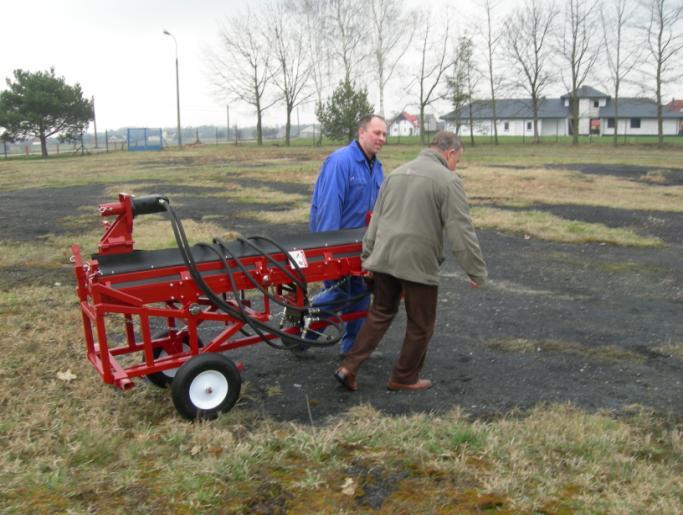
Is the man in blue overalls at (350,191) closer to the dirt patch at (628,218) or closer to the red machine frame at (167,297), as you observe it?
the red machine frame at (167,297)

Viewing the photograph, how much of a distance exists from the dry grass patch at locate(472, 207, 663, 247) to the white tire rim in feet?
25.1

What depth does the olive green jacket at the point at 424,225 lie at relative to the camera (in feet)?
15.0

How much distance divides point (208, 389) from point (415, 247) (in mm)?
1640

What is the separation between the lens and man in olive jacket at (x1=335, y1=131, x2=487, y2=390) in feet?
15.0

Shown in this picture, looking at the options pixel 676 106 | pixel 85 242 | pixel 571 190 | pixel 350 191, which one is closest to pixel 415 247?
pixel 350 191

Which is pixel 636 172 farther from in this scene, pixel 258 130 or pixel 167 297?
pixel 258 130

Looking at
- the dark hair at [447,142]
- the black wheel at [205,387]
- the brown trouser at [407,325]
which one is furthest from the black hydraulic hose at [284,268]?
the dark hair at [447,142]

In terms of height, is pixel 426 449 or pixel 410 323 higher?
pixel 410 323

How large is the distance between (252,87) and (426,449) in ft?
211

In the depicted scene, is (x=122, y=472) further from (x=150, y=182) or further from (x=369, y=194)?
(x=150, y=182)

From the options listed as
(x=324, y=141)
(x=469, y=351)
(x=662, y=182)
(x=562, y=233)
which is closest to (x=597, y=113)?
(x=324, y=141)

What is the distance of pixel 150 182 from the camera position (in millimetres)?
22609

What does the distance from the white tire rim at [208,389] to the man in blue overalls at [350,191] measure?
1.08m

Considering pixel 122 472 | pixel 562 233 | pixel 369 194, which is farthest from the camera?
pixel 562 233
